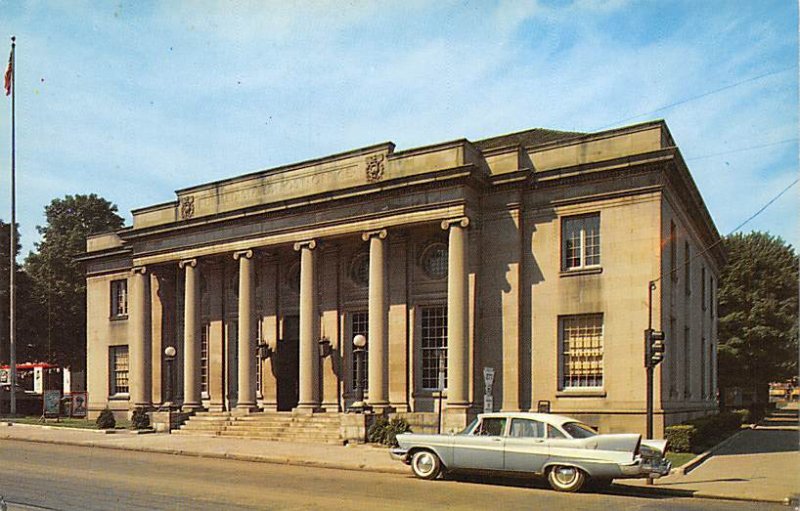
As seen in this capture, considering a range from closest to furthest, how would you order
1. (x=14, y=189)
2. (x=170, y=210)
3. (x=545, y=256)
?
(x=545, y=256)
(x=170, y=210)
(x=14, y=189)

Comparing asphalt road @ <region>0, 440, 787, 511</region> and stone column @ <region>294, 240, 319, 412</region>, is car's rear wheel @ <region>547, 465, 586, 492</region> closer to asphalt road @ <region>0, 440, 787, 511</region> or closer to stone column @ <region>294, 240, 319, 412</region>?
asphalt road @ <region>0, 440, 787, 511</region>

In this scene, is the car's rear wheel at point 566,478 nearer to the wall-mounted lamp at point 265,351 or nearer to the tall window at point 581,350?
the tall window at point 581,350

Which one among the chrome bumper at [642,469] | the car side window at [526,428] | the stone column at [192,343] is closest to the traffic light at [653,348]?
the chrome bumper at [642,469]

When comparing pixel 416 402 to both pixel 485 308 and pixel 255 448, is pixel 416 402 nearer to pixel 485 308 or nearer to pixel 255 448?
pixel 485 308

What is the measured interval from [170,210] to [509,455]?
24370 mm

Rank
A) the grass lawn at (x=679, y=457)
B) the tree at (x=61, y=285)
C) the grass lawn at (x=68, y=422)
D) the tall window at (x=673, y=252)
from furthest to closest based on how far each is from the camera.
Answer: the tree at (x=61, y=285), the grass lawn at (x=68, y=422), the tall window at (x=673, y=252), the grass lawn at (x=679, y=457)

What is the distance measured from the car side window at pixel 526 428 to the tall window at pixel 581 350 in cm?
923

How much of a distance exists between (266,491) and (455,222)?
13491mm

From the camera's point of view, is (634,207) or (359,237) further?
(359,237)

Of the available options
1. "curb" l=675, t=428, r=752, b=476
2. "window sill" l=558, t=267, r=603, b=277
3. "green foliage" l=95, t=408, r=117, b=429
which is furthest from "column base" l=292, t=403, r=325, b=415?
"curb" l=675, t=428, r=752, b=476

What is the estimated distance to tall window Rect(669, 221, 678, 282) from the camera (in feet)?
85.9

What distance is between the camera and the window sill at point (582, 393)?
2480 centimetres

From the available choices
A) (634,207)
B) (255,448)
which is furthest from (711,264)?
(255,448)

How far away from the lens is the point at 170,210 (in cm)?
3594
